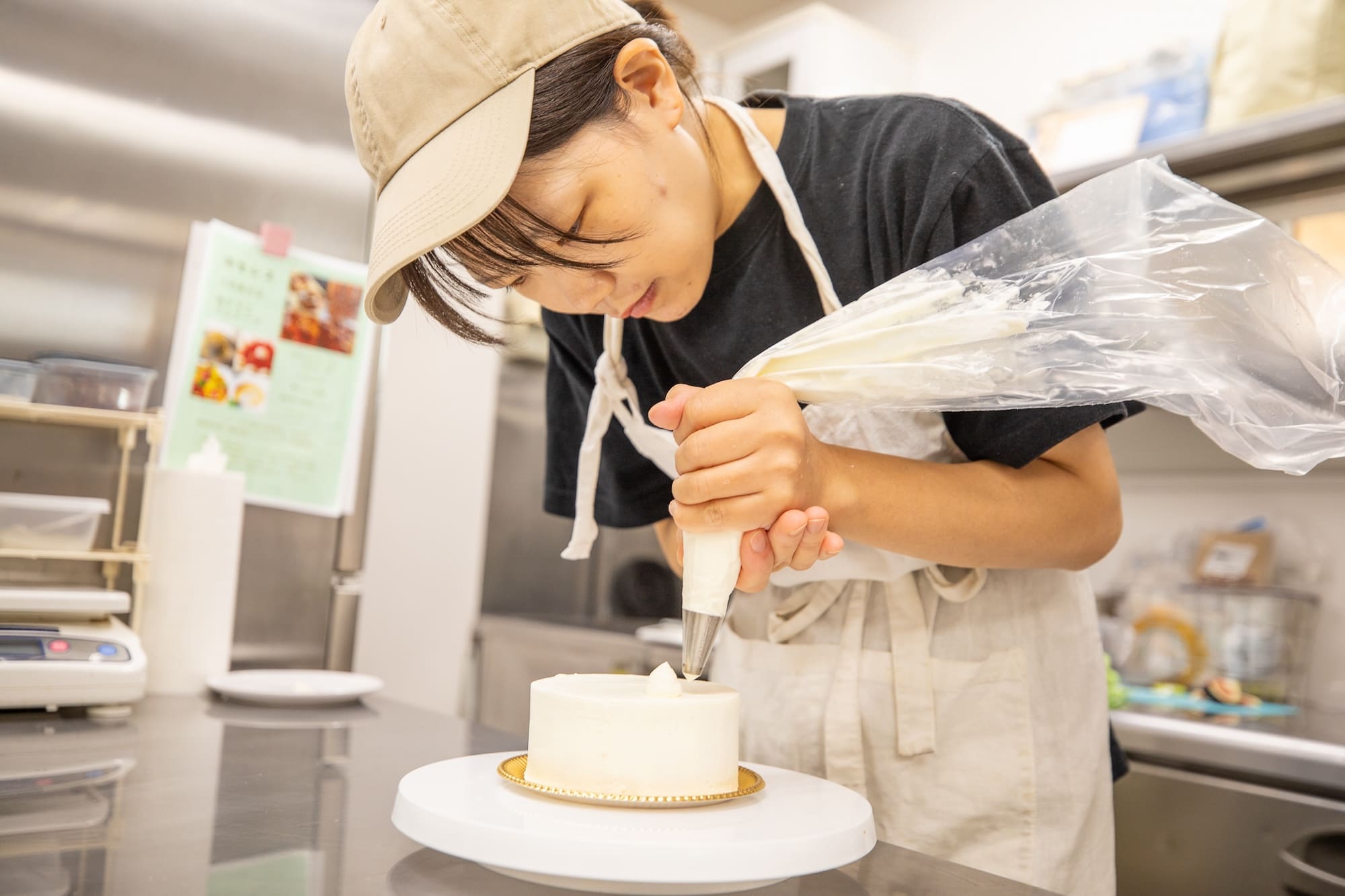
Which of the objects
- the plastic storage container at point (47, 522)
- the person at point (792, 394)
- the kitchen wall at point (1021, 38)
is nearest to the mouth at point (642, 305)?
the person at point (792, 394)

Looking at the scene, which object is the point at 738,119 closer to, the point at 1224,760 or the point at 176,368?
the point at 176,368

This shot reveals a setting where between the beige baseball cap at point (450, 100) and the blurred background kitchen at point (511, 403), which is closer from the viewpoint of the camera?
the beige baseball cap at point (450, 100)

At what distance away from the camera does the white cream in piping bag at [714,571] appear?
2.42ft

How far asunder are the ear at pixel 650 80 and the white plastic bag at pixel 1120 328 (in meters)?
0.23

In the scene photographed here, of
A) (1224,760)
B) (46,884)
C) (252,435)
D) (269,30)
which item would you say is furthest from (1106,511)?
(269,30)

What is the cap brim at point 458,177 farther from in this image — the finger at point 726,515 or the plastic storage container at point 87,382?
the plastic storage container at point 87,382

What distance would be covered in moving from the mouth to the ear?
0.14 m

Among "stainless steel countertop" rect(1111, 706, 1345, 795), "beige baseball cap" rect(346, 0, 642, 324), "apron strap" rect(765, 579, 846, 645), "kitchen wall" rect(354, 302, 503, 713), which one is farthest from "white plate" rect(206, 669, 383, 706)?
"stainless steel countertop" rect(1111, 706, 1345, 795)

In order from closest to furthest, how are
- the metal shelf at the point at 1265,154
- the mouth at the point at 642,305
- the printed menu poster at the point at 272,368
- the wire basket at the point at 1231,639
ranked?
the mouth at the point at 642,305 → the printed menu poster at the point at 272,368 → the metal shelf at the point at 1265,154 → the wire basket at the point at 1231,639

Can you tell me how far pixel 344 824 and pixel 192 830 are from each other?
0.09 meters

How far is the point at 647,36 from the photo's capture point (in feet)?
2.81

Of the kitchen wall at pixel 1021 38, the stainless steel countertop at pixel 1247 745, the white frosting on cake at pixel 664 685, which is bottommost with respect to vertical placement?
the stainless steel countertop at pixel 1247 745

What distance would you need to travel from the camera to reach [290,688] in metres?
1.27

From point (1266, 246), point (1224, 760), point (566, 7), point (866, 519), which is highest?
point (566, 7)
